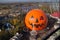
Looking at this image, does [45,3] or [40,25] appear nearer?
[40,25]

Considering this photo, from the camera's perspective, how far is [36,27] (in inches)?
58.1

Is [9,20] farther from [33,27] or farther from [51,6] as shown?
[51,6]

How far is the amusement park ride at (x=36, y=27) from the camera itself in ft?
4.77

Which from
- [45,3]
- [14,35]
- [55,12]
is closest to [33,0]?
[45,3]

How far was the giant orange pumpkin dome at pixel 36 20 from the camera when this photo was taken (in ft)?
4.76

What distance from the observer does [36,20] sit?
1.46 meters

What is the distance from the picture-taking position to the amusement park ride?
4.77ft

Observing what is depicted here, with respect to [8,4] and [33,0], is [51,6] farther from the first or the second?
[8,4]

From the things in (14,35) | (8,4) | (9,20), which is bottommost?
(14,35)

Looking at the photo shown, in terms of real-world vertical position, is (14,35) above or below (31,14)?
below

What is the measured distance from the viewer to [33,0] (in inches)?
61.7

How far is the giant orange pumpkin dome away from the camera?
1.45 metres

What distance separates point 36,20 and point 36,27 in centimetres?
6

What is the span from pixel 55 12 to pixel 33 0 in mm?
203
